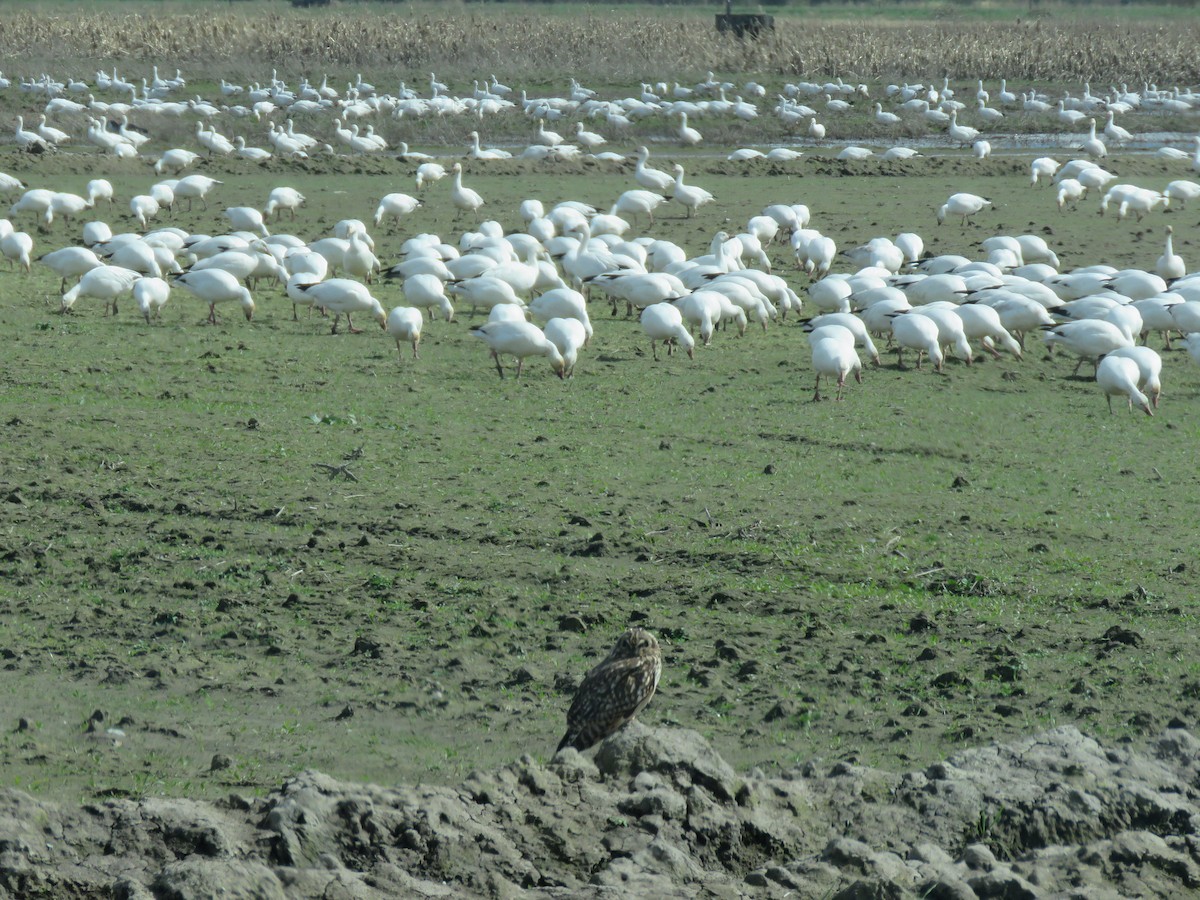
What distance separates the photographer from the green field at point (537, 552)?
5930mm

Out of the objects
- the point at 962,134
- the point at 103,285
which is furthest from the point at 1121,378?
the point at 962,134

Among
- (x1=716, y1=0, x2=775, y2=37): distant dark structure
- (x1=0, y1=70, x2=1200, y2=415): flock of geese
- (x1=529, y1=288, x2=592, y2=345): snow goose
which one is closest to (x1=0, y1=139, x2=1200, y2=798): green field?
(x1=0, y1=70, x2=1200, y2=415): flock of geese

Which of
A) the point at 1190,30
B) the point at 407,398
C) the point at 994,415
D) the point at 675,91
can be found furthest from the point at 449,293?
the point at 1190,30

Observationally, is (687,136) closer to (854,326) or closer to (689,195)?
(689,195)

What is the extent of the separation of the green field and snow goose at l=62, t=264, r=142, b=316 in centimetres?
36

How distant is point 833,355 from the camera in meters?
11.5

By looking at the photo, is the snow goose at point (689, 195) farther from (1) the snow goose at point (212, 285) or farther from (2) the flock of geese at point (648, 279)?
(1) the snow goose at point (212, 285)

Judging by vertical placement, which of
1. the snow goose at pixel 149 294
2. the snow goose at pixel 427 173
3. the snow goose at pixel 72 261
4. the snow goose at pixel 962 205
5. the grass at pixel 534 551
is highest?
the snow goose at pixel 962 205

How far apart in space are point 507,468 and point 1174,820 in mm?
5387

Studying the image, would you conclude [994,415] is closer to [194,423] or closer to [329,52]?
[194,423]

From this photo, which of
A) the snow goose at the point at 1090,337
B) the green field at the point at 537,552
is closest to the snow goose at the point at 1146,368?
the green field at the point at 537,552

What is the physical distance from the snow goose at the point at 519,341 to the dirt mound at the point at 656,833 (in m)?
7.30

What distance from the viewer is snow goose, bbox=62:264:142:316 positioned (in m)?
14.0

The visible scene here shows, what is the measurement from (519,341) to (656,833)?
7869 millimetres
